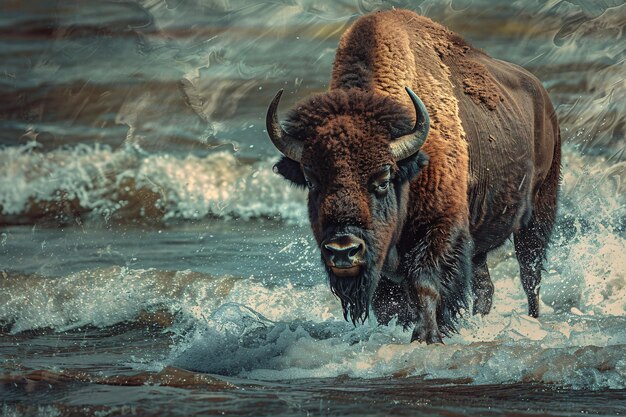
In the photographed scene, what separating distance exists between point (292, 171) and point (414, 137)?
65cm

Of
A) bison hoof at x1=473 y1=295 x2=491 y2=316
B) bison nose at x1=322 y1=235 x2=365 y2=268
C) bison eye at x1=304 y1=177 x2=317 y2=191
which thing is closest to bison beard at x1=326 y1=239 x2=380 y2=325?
bison nose at x1=322 y1=235 x2=365 y2=268

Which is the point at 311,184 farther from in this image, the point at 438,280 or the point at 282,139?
the point at 438,280

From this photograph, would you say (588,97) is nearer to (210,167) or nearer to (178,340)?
(210,167)

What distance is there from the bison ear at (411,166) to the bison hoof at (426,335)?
29.0 inches

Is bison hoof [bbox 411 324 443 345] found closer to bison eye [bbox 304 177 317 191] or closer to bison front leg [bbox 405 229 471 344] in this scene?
bison front leg [bbox 405 229 471 344]

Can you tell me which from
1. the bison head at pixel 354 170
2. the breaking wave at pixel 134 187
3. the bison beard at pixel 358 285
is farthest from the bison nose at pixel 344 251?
the breaking wave at pixel 134 187

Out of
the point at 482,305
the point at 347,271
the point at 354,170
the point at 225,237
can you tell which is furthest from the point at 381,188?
the point at 225,237

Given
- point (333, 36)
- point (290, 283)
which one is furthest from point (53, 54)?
Answer: point (290, 283)

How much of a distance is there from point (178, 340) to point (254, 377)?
1.55 meters

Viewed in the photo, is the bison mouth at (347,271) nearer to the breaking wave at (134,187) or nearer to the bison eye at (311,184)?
the bison eye at (311,184)

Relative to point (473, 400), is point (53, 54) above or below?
below

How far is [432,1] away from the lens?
53.8ft

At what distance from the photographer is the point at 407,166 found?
548 cm

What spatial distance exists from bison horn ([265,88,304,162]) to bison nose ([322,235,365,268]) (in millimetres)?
613
